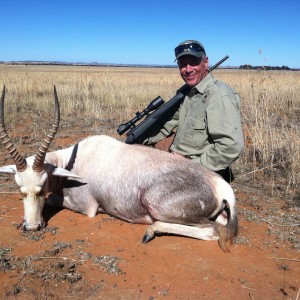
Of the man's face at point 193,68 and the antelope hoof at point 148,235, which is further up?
the man's face at point 193,68

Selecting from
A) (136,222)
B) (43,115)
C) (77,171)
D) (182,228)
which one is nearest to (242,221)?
(182,228)

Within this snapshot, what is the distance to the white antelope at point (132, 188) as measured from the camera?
3936 mm

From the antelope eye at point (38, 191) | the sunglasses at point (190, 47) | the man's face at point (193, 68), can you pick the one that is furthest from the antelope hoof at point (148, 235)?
the sunglasses at point (190, 47)

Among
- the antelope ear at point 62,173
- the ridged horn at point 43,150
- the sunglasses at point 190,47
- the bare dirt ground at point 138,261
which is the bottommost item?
the bare dirt ground at point 138,261

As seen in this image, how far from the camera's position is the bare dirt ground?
3080 millimetres

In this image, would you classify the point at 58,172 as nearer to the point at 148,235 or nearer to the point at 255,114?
the point at 148,235

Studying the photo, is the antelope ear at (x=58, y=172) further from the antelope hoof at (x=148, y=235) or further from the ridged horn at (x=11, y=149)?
the antelope hoof at (x=148, y=235)

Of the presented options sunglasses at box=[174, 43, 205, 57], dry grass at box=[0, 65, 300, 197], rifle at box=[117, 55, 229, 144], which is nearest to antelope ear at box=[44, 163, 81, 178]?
rifle at box=[117, 55, 229, 144]

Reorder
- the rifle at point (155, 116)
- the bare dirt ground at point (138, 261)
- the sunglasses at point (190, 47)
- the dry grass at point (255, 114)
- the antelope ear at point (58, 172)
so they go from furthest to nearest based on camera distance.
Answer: the dry grass at point (255, 114), the rifle at point (155, 116), the sunglasses at point (190, 47), the antelope ear at point (58, 172), the bare dirt ground at point (138, 261)

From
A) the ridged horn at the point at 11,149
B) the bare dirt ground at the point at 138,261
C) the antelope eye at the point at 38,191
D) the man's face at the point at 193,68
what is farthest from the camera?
the man's face at the point at 193,68

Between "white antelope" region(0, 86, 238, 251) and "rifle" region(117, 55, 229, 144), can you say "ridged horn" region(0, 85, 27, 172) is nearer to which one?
"white antelope" region(0, 86, 238, 251)

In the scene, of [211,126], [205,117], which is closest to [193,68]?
[205,117]

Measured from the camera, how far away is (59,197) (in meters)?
4.75

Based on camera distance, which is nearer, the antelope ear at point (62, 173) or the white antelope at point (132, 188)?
the white antelope at point (132, 188)
